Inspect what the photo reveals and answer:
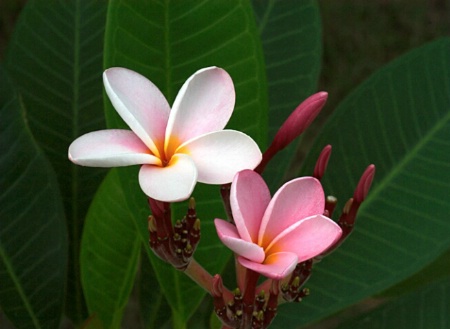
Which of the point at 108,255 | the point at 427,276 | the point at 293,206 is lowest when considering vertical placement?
the point at 427,276

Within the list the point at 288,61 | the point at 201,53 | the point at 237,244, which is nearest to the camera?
the point at 237,244

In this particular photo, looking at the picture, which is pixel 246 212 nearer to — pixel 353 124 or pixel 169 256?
pixel 169 256

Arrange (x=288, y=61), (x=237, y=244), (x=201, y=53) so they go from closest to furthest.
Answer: (x=237, y=244) < (x=201, y=53) < (x=288, y=61)

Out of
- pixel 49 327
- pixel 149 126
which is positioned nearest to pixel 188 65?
pixel 149 126

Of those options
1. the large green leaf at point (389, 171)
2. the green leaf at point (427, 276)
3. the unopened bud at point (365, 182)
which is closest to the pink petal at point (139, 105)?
the unopened bud at point (365, 182)

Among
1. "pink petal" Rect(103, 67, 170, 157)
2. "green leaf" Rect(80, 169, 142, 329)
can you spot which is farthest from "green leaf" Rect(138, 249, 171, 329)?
"pink petal" Rect(103, 67, 170, 157)

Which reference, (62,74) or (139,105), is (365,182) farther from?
(62,74)

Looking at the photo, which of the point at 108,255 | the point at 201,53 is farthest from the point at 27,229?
the point at 201,53
